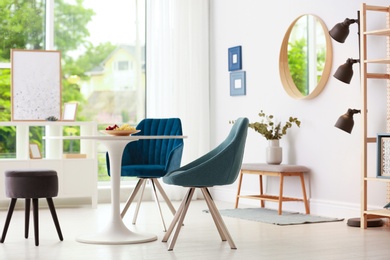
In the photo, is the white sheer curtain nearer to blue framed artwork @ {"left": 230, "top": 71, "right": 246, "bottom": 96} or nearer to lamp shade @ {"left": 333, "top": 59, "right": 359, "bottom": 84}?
blue framed artwork @ {"left": 230, "top": 71, "right": 246, "bottom": 96}

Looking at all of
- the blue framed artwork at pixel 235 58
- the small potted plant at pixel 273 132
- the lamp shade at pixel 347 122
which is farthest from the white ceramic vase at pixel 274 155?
the blue framed artwork at pixel 235 58

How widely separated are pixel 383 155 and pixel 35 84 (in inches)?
134

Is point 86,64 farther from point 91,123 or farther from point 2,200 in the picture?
point 2,200

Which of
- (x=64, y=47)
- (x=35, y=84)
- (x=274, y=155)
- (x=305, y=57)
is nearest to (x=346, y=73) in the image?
(x=305, y=57)

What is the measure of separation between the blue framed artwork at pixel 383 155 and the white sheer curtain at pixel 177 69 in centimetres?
279

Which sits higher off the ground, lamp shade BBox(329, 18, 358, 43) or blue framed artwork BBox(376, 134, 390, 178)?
lamp shade BBox(329, 18, 358, 43)

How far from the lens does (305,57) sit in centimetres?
663

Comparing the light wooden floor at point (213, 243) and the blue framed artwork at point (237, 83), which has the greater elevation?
the blue framed artwork at point (237, 83)

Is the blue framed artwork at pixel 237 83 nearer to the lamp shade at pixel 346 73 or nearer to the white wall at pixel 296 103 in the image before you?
the white wall at pixel 296 103

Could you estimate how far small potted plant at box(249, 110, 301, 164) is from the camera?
6.62 meters

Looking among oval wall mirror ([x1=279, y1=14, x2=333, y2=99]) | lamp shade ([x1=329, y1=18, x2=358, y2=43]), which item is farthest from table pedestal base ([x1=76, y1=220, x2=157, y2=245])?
oval wall mirror ([x1=279, y1=14, x2=333, y2=99])

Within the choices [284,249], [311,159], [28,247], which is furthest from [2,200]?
[284,249]

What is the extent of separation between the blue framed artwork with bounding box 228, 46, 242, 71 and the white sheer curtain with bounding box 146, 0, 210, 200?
0.47 meters

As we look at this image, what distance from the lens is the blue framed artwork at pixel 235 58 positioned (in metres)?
7.48
